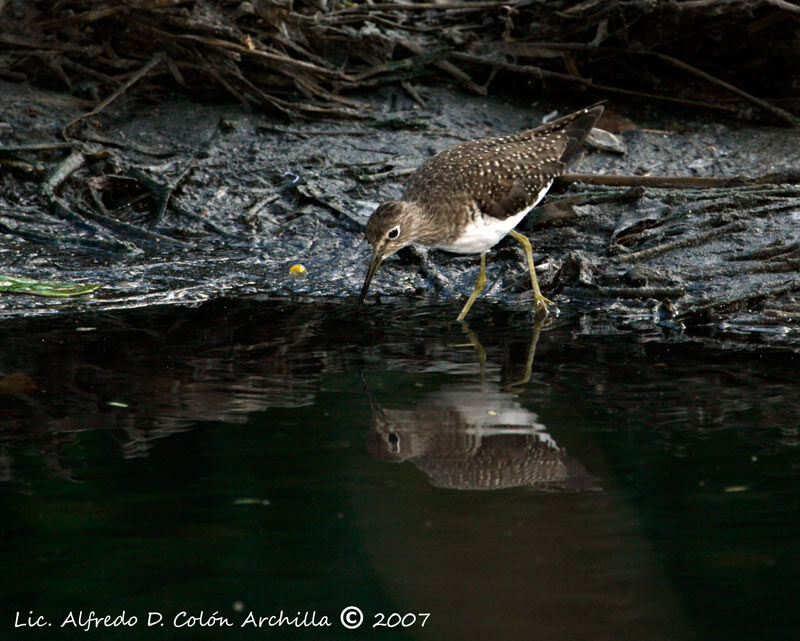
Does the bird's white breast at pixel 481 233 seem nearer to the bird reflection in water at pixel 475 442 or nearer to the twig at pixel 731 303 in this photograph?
the twig at pixel 731 303

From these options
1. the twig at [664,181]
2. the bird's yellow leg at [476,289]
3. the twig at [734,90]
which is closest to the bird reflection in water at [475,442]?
the bird's yellow leg at [476,289]

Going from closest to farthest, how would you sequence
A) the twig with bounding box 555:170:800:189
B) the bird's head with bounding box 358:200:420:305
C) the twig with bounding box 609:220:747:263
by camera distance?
the bird's head with bounding box 358:200:420:305 → the twig with bounding box 609:220:747:263 → the twig with bounding box 555:170:800:189

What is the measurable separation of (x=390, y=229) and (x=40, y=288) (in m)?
2.25

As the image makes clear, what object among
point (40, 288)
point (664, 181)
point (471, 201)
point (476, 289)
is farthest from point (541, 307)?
point (40, 288)

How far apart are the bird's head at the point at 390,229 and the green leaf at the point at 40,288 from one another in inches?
71.6

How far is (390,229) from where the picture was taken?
6.41m

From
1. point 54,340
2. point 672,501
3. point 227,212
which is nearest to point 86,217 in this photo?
point 227,212

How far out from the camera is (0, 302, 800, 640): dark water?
137 inches

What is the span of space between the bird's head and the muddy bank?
2.56 feet

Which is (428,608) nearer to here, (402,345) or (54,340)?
(402,345)

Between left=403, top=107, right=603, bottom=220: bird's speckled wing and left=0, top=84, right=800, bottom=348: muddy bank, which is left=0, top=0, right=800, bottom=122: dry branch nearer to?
left=0, top=84, right=800, bottom=348: muddy bank

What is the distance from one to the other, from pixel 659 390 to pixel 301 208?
3683 mm

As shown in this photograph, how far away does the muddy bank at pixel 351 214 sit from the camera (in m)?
7.09

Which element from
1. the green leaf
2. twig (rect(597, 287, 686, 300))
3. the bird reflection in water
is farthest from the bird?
the green leaf
